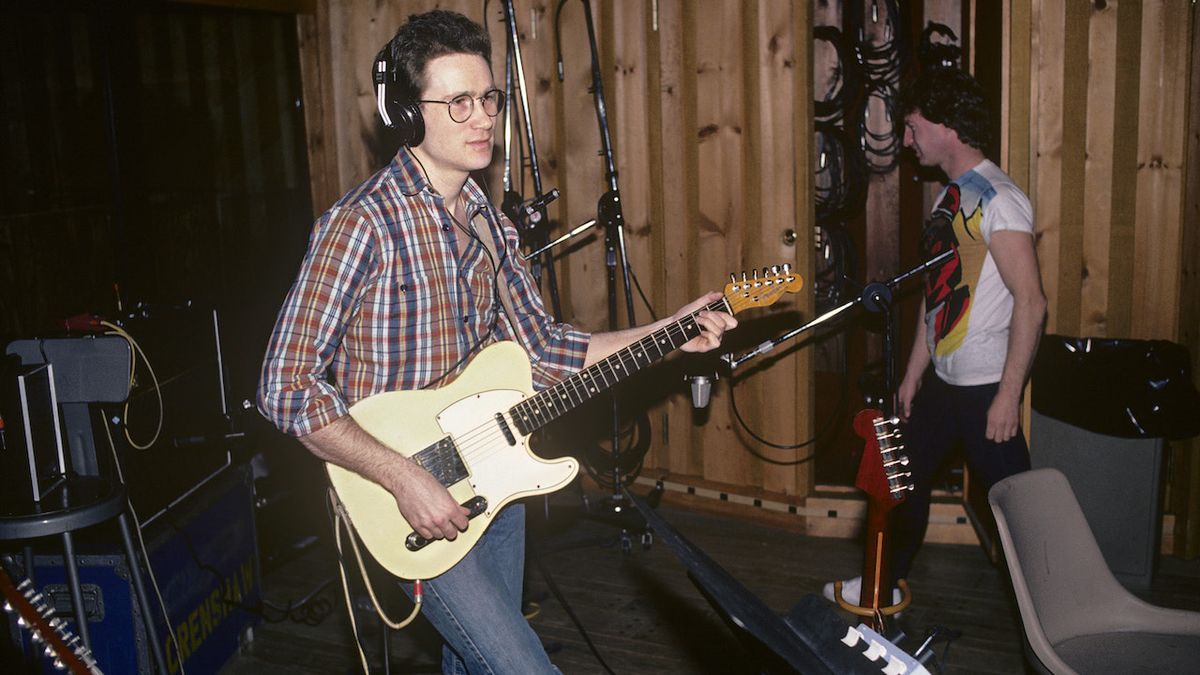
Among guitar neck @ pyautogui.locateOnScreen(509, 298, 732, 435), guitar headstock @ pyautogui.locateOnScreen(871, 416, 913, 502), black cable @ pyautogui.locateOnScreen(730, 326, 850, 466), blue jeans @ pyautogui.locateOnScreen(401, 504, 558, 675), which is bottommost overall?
black cable @ pyautogui.locateOnScreen(730, 326, 850, 466)

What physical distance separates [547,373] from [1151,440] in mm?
2621

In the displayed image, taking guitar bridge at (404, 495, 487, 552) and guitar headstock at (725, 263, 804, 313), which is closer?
guitar bridge at (404, 495, 487, 552)

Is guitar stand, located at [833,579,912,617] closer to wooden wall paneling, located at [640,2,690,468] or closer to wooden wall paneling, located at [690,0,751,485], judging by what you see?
wooden wall paneling, located at [640,2,690,468]

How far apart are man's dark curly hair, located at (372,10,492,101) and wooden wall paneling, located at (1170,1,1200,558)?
3114mm

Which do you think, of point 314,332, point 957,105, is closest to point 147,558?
point 314,332

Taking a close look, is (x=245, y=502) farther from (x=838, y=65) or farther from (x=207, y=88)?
(x=838, y=65)

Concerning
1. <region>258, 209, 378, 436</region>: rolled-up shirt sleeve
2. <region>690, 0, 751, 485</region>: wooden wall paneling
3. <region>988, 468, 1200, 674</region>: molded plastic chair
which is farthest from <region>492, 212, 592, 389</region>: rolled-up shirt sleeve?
<region>690, 0, 751, 485</region>: wooden wall paneling

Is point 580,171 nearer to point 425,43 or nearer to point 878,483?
point 878,483

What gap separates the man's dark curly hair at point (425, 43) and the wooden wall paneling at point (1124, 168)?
2.94m

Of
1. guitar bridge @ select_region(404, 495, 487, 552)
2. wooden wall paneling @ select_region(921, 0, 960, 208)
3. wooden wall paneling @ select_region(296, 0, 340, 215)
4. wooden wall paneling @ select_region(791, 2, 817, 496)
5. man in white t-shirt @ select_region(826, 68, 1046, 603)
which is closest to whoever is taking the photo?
guitar bridge @ select_region(404, 495, 487, 552)

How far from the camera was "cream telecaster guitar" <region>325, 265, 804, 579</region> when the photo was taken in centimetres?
236

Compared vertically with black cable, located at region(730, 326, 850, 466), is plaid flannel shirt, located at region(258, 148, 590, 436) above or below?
above

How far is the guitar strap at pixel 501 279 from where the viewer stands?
2.60 meters

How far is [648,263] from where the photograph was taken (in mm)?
5113
